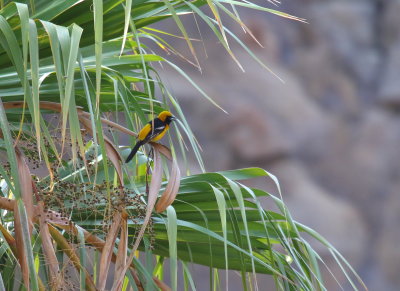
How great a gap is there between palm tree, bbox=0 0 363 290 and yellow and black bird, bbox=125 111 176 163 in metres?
0.05

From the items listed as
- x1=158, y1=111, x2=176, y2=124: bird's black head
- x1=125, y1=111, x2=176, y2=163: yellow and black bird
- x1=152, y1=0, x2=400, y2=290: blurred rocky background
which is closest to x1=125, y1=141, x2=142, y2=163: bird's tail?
x1=125, y1=111, x2=176, y2=163: yellow and black bird

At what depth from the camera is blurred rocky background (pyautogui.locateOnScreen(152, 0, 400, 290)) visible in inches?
311

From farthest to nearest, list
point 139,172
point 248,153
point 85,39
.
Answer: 1. point 248,153
2. point 139,172
3. point 85,39

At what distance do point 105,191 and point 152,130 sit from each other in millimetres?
192

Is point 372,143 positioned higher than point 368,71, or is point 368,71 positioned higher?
point 368,71

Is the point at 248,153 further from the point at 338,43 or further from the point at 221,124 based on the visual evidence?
the point at 338,43

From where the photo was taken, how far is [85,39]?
5.60 ft

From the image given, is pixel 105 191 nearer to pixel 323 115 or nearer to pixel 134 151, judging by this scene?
pixel 134 151

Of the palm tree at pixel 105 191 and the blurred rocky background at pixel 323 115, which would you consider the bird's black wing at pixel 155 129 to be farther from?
the blurred rocky background at pixel 323 115

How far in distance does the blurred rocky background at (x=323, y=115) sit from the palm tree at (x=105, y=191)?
19.3 ft

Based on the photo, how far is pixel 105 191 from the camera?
1726mm

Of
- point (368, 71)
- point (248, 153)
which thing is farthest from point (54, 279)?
point (368, 71)

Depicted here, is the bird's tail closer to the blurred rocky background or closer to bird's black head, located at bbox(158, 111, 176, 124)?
bird's black head, located at bbox(158, 111, 176, 124)

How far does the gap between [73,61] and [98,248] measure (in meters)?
0.55
